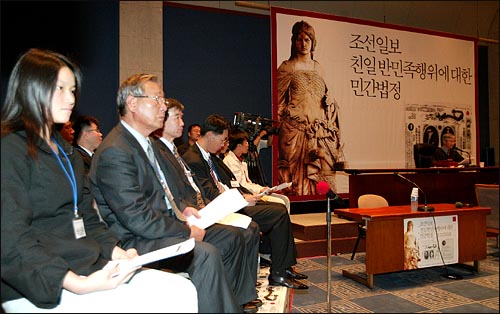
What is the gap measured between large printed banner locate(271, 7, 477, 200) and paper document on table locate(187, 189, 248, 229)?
349 cm

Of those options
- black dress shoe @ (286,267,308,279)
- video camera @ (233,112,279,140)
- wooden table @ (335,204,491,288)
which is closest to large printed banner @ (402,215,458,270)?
wooden table @ (335,204,491,288)

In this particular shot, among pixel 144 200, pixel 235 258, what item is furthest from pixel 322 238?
pixel 144 200

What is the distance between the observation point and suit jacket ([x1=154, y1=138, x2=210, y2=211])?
2283 millimetres

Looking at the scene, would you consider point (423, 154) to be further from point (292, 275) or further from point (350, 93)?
point (292, 275)

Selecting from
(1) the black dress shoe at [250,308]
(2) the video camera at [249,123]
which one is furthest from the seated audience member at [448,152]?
(1) the black dress shoe at [250,308]

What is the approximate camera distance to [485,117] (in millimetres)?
7793

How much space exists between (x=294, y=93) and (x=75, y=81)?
443 cm

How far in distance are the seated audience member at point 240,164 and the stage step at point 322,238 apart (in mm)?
582

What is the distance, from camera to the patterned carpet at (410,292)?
127 cm

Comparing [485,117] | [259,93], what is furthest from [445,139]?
[259,93]

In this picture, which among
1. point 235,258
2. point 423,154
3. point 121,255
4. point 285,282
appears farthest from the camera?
point 423,154

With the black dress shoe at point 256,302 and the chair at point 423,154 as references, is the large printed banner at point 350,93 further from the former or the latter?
the black dress shoe at point 256,302

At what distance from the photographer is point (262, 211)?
3.06 metres

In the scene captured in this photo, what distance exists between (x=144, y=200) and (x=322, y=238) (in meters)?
2.70
